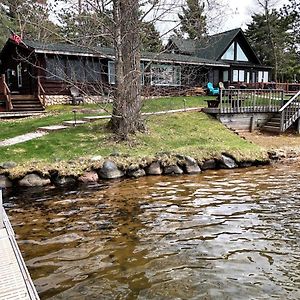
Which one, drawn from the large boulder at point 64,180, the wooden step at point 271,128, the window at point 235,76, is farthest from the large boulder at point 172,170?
the window at point 235,76

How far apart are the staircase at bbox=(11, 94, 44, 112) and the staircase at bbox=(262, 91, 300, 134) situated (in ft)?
36.7

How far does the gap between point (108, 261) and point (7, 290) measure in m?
1.62

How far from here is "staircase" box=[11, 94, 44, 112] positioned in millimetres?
18281

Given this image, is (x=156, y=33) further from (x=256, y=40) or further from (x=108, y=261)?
(x=256, y=40)

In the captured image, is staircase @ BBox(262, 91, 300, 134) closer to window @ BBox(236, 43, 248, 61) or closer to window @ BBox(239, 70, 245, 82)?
window @ BBox(239, 70, 245, 82)

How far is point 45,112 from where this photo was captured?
18.1 meters

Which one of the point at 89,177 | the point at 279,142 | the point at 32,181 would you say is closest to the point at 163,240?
the point at 89,177

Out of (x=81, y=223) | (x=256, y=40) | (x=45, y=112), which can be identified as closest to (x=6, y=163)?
(x=81, y=223)

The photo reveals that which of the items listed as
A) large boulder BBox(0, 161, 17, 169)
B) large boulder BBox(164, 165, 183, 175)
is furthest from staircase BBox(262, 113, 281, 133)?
large boulder BBox(0, 161, 17, 169)

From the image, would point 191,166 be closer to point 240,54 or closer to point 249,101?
point 249,101

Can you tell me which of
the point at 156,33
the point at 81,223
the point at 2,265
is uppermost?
the point at 156,33

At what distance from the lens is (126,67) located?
37.3ft

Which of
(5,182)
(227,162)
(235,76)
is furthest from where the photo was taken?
(235,76)

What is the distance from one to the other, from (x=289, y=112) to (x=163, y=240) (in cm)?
1237
